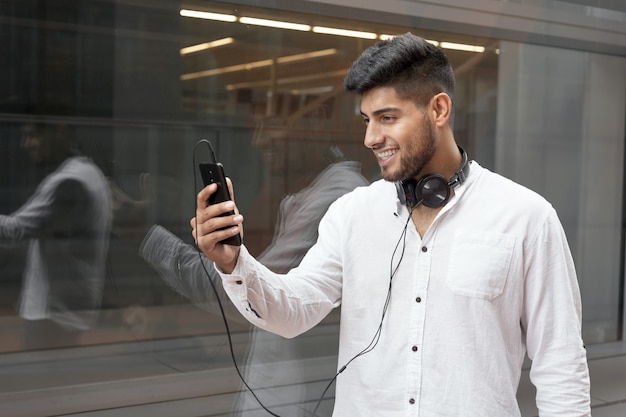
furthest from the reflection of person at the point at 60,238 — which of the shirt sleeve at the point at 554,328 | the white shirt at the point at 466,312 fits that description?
the shirt sleeve at the point at 554,328

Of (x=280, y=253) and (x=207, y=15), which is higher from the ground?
(x=207, y=15)

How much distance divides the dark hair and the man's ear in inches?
0.8

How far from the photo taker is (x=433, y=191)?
2.26 m

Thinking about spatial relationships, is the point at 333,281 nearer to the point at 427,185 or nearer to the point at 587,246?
the point at 427,185

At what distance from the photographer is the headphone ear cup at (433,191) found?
225cm

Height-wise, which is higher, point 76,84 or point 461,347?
point 76,84

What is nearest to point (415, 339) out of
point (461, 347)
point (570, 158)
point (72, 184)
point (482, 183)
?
point (461, 347)

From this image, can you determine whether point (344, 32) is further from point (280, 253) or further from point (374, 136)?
point (374, 136)

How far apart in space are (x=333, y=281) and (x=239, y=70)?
97.7 inches

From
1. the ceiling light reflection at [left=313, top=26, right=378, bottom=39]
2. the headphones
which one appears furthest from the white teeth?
the ceiling light reflection at [left=313, top=26, right=378, bottom=39]

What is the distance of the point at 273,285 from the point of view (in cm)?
221

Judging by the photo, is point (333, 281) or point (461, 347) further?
point (333, 281)

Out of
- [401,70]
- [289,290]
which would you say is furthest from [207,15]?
[289,290]

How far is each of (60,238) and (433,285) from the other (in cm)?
249
